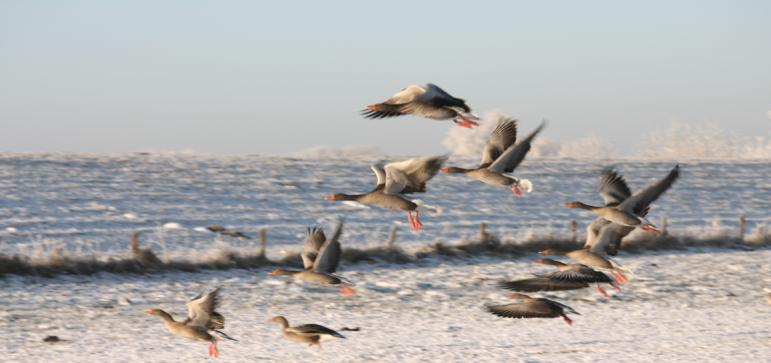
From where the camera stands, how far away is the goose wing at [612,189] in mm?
11859

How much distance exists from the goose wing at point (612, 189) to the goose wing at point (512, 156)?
141 cm

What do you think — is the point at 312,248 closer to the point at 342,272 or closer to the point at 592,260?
the point at 592,260

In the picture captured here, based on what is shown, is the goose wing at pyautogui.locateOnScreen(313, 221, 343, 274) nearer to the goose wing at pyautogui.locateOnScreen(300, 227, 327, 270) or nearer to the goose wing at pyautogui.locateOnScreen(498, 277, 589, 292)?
the goose wing at pyautogui.locateOnScreen(300, 227, 327, 270)

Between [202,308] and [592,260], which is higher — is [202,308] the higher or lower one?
the lower one

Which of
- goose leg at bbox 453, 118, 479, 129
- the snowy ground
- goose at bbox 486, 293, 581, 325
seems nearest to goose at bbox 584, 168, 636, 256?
goose at bbox 486, 293, 581, 325

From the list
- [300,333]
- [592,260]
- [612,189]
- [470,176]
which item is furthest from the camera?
[300,333]

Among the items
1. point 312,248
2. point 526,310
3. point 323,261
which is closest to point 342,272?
point 526,310

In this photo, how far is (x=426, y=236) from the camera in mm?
33969

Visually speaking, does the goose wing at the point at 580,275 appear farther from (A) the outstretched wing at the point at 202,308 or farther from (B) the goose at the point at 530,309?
(A) the outstretched wing at the point at 202,308

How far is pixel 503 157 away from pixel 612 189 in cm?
167

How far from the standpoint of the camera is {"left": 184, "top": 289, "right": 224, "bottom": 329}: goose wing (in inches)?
484

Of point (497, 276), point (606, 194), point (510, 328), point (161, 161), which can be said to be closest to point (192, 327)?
point (606, 194)

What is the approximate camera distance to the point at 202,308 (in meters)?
12.5

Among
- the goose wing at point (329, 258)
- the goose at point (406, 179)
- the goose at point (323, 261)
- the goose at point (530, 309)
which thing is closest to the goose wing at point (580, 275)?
the goose at point (530, 309)
